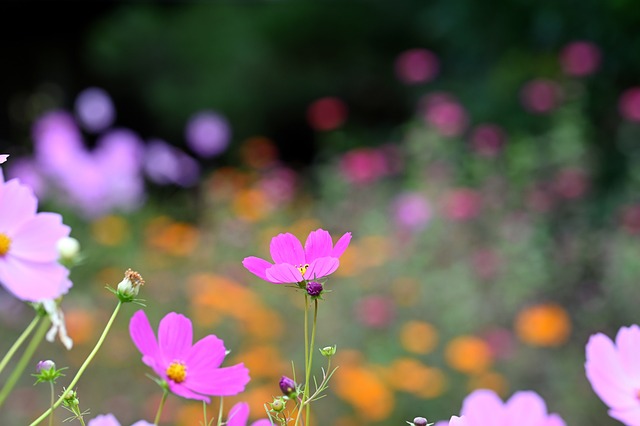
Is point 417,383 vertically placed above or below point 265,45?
below

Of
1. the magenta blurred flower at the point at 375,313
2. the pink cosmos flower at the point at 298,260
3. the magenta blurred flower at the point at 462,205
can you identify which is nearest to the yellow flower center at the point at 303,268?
the pink cosmos flower at the point at 298,260

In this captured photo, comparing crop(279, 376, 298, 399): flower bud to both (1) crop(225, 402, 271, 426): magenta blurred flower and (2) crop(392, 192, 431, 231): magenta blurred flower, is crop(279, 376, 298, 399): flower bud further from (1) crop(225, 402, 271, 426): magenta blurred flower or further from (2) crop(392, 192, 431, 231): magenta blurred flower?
(2) crop(392, 192, 431, 231): magenta blurred flower

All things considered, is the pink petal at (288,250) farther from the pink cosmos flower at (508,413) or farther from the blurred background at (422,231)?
the blurred background at (422,231)

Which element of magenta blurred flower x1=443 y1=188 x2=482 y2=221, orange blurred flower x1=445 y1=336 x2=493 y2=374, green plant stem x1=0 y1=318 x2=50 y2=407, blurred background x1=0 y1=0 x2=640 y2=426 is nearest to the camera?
green plant stem x1=0 y1=318 x2=50 y2=407

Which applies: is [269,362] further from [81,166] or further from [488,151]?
[488,151]

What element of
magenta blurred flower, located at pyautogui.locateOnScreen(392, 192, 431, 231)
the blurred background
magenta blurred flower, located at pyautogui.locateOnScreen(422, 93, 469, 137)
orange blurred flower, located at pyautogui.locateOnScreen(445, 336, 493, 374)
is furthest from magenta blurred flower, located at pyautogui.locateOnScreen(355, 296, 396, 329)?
magenta blurred flower, located at pyautogui.locateOnScreen(422, 93, 469, 137)

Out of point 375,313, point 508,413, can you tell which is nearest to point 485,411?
point 508,413

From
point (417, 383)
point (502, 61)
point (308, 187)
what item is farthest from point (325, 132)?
point (417, 383)
